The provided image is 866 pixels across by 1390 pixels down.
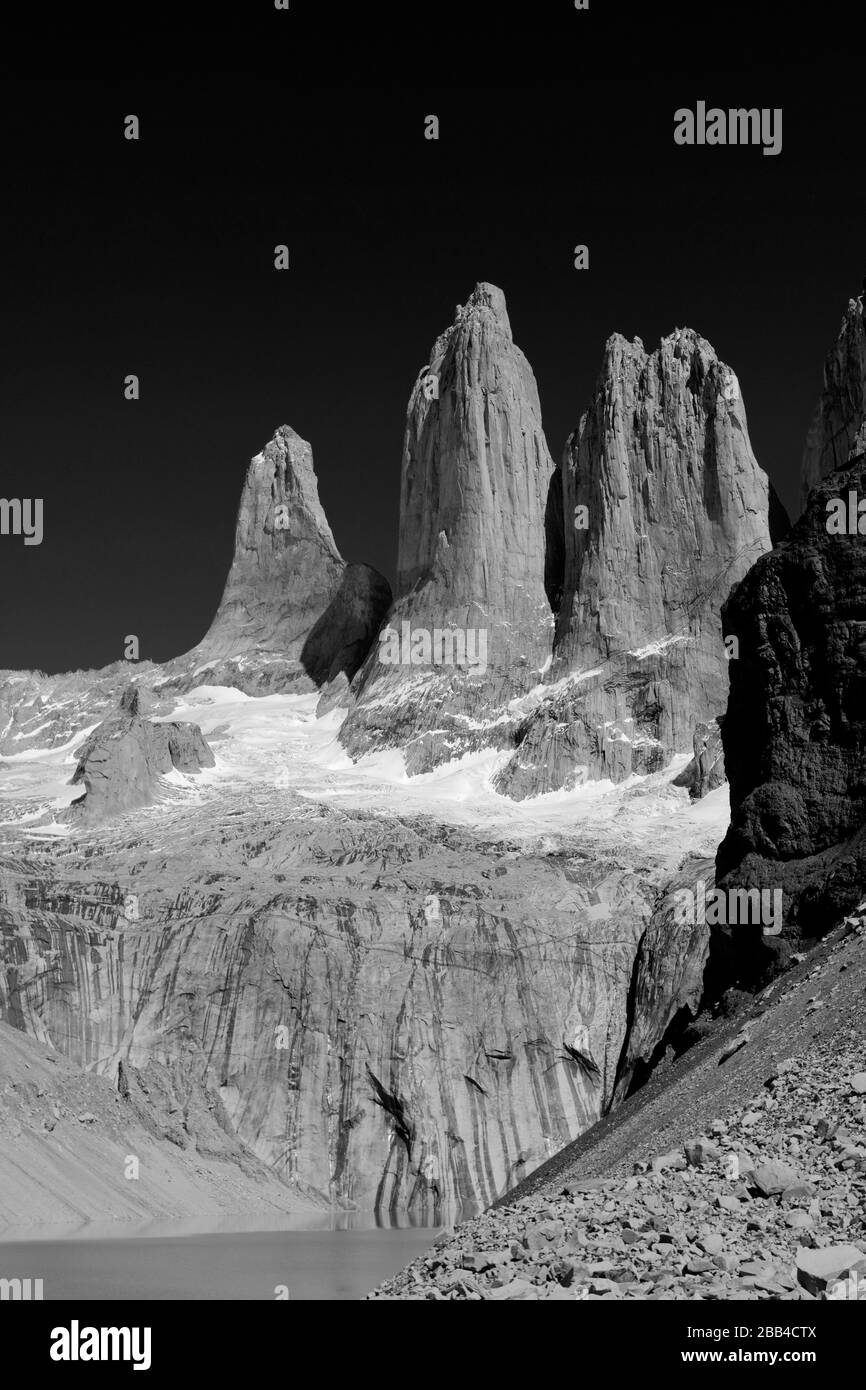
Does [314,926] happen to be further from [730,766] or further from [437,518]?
[437,518]

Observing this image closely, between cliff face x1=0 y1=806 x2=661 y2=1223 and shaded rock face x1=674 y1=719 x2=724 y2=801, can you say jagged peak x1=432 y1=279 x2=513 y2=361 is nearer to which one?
shaded rock face x1=674 y1=719 x2=724 y2=801

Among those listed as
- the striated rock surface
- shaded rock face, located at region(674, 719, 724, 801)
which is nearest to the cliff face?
the striated rock surface

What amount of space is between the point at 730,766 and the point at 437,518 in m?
131

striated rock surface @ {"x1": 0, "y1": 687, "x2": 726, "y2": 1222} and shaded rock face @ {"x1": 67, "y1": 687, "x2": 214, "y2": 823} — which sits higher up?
shaded rock face @ {"x1": 67, "y1": 687, "x2": 214, "y2": 823}

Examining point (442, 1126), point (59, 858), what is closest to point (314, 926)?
point (442, 1126)

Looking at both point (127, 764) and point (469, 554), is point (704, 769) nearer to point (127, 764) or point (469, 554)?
point (469, 554)

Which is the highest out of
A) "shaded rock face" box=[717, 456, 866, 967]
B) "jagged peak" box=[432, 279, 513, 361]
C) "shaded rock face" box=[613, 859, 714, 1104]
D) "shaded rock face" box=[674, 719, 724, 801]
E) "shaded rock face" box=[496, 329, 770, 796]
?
"jagged peak" box=[432, 279, 513, 361]

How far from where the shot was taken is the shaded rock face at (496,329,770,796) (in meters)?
168

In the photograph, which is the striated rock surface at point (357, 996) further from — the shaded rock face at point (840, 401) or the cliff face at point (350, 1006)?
the shaded rock face at point (840, 401)

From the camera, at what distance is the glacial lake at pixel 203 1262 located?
42.5m

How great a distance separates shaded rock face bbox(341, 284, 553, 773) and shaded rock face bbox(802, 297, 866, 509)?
34.4 metres

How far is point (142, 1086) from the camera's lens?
303 ft

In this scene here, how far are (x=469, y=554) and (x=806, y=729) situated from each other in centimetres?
13132

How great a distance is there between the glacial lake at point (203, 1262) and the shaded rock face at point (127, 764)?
7835 centimetres
